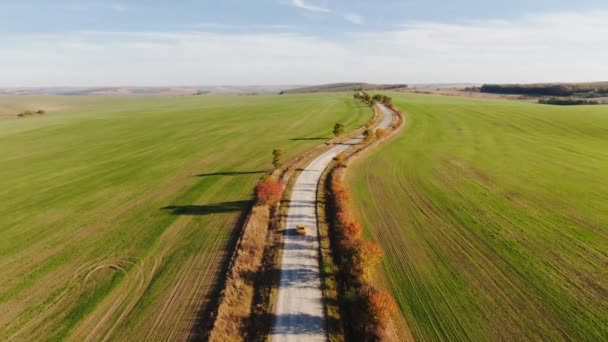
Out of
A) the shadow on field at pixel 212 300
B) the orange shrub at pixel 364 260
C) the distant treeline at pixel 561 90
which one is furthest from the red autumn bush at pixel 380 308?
the distant treeline at pixel 561 90

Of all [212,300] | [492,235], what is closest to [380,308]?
[212,300]

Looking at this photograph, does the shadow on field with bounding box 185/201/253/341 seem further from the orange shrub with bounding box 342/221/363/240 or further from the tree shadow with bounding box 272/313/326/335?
the orange shrub with bounding box 342/221/363/240

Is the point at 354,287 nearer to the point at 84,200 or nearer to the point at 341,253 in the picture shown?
the point at 341,253

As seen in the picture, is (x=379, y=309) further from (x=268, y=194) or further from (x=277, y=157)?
(x=277, y=157)

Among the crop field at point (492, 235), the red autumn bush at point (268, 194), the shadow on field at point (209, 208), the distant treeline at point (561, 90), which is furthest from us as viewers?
the distant treeline at point (561, 90)

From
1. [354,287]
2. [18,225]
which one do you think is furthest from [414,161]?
[18,225]

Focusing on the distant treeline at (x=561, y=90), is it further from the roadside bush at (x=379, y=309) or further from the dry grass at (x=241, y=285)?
the roadside bush at (x=379, y=309)

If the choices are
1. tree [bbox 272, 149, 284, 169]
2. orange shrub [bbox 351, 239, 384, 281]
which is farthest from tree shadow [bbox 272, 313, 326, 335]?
tree [bbox 272, 149, 284, 169]
